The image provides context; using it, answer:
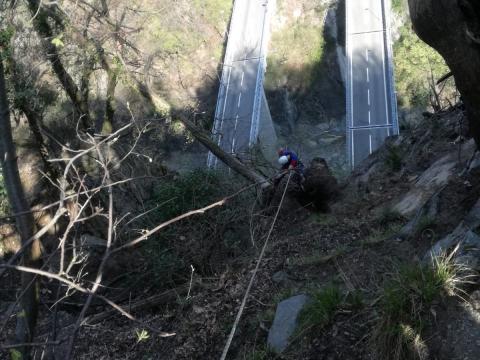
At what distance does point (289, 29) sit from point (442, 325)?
126 ft

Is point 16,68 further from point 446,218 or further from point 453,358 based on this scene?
point 453,358

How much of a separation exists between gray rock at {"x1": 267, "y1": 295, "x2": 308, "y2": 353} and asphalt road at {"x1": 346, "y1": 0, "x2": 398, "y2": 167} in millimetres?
27336

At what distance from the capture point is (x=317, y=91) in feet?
128

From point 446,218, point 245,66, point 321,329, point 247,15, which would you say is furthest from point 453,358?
point 247,15

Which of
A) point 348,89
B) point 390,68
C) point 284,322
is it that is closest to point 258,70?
point 348,89

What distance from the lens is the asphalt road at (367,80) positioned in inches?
1383

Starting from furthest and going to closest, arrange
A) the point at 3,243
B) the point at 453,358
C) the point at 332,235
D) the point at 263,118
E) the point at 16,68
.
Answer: the point at 263,118
the point at 3,243
the point at 16,68
the point at 332,235
the point at 453,358

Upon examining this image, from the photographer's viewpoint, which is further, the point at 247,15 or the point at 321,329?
the point at 247,15

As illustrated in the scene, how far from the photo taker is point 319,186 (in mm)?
11727

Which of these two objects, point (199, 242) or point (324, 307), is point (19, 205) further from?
point (199, 242)

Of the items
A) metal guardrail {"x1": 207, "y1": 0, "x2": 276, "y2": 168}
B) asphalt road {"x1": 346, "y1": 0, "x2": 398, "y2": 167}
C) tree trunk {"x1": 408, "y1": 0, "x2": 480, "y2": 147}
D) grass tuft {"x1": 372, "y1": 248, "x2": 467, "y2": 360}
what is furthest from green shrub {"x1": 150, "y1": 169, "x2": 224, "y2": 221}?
asphalt road {"x1": 346, "y1": 0, "x2": 398, "y2": 167}

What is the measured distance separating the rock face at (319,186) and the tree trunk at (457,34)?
21.0 ft

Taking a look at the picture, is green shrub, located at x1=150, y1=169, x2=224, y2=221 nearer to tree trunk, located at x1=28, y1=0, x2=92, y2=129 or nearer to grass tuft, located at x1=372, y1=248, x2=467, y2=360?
tree trunk, located at x1=28, y1=0, x2=92, y2=129

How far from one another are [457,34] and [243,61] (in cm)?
3437
